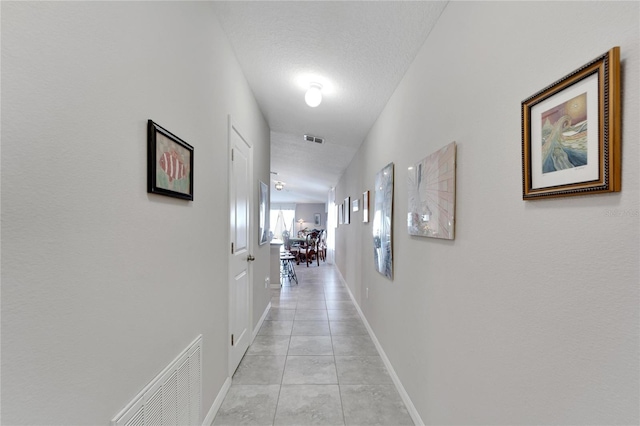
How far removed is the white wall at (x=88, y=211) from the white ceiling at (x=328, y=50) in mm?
532

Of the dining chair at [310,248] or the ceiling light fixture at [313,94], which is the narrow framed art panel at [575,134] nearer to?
the ceiling light fixture at [313,94]

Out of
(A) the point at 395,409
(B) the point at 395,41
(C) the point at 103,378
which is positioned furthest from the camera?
(A) the point at 395,409

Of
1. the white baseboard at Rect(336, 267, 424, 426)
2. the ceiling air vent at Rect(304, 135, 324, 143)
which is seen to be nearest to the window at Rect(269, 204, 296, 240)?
the ceiling air vent at Rect(304, 135, 324, 143)

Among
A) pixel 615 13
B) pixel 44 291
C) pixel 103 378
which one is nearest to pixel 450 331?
pixel 615 13

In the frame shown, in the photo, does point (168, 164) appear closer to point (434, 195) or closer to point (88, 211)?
point (88, 211)

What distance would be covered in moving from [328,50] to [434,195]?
1.29 meters

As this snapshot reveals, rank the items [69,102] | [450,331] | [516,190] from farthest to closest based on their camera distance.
Result: 1. [450,331]
2. [516,190]
3. [69,102]

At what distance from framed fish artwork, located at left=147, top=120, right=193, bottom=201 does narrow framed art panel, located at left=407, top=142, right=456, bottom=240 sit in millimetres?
1331

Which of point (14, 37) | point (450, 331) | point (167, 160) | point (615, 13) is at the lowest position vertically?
point (450, 331)

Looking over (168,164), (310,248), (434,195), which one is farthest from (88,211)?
(310,248)

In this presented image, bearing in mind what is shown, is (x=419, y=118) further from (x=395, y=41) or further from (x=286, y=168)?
(x=286, y=168)

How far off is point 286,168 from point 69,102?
581 cm

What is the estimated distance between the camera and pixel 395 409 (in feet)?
6.26

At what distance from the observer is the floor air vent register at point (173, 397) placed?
0.96 m
